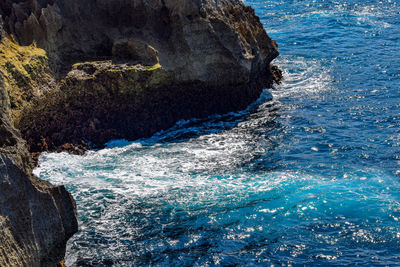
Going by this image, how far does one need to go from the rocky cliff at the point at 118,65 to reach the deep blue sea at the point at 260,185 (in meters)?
0.69

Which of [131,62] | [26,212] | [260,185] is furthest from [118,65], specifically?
[26,212]

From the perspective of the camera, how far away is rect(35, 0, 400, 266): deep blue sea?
7.83 m

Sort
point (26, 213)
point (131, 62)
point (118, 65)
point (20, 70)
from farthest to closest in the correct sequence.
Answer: point (131, 62), point (118, 65), point (20, 70), point (26, 213)

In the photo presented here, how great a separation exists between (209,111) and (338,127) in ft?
13.4

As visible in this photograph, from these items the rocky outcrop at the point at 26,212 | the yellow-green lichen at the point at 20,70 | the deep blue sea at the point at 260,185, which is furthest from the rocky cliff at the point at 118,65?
the rocky outcrop at the point at 26,212

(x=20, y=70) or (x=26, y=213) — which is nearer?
(x=26, y=213)

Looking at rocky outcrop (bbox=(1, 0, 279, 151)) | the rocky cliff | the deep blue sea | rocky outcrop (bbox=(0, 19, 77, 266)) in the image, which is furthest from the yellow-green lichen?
rocky outcrop (bbox=(0, 19, 77, 266))

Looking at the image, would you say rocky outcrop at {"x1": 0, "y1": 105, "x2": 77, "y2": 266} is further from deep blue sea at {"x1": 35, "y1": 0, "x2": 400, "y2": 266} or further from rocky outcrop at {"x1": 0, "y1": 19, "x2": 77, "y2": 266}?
deep blue sea at {"x1": 35, "y1": 0, "x2": 400, "y2": 266}

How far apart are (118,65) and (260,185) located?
5708 mm

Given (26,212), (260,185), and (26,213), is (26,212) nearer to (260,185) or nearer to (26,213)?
(26,213)

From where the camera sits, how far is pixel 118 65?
510 inches

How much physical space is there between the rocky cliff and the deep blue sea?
0.69 m

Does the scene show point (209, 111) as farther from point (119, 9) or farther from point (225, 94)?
point (119, 9)

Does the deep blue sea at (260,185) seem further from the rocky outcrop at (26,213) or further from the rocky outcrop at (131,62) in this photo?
the rocky outcrop at (26,213)
